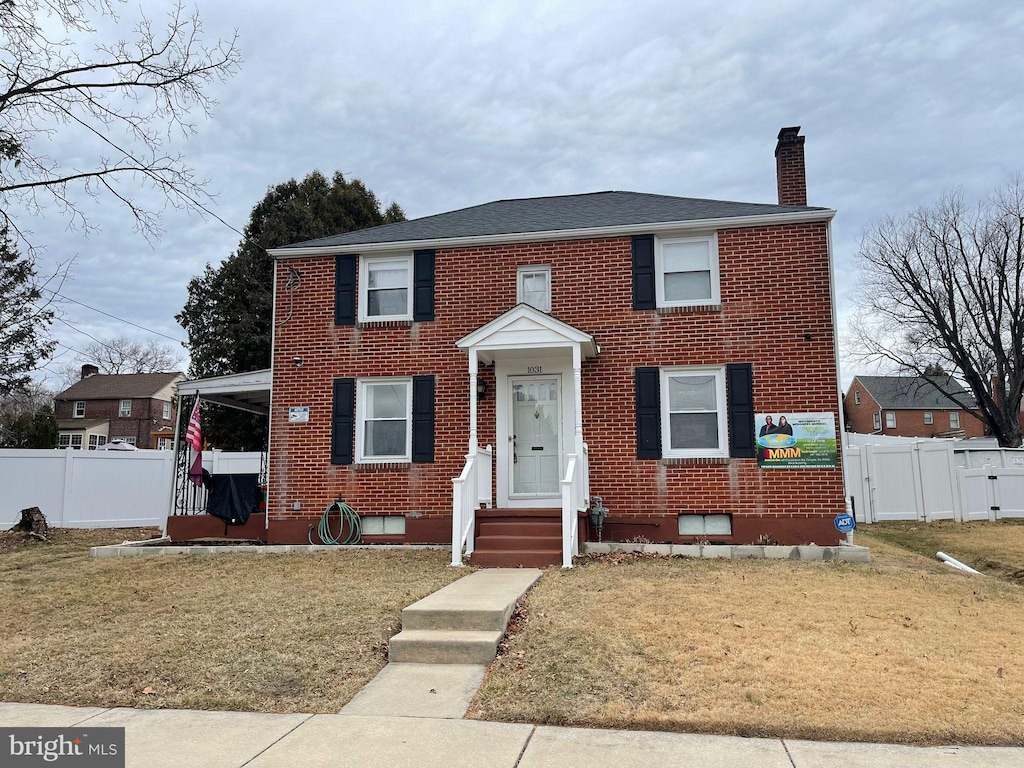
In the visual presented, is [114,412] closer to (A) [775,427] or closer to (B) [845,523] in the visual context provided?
(A) [775,427]

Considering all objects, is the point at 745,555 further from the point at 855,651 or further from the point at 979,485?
the point at 979,485

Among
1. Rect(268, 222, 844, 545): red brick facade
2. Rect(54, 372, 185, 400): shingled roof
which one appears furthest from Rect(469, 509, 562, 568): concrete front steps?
Rect(54, 372, 185, 400): shingled roof

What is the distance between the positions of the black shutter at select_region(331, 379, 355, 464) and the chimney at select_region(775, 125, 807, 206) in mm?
7824

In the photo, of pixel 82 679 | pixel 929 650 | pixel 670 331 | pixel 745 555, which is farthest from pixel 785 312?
pixel 82 679

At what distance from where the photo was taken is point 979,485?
52.7ft

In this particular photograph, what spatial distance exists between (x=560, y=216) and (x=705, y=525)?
229 inches

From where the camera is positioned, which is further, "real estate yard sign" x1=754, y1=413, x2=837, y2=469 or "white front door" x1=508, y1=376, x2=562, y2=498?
"white front door" x1=508, y1=376, x2=562, y2=498

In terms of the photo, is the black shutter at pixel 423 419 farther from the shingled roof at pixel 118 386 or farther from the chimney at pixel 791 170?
the shingled roof at pixel 118 386

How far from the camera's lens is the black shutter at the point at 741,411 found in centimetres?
1079

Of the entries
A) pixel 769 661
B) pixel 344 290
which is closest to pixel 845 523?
pixel 769 661

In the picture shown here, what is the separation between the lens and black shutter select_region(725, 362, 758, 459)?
1079 cm

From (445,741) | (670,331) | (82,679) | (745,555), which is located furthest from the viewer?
(670,331)

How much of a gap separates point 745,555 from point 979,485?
902cm

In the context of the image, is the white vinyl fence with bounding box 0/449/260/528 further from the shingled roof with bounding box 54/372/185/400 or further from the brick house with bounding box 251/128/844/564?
the shingled roof with bounding box 54/372/185/400
